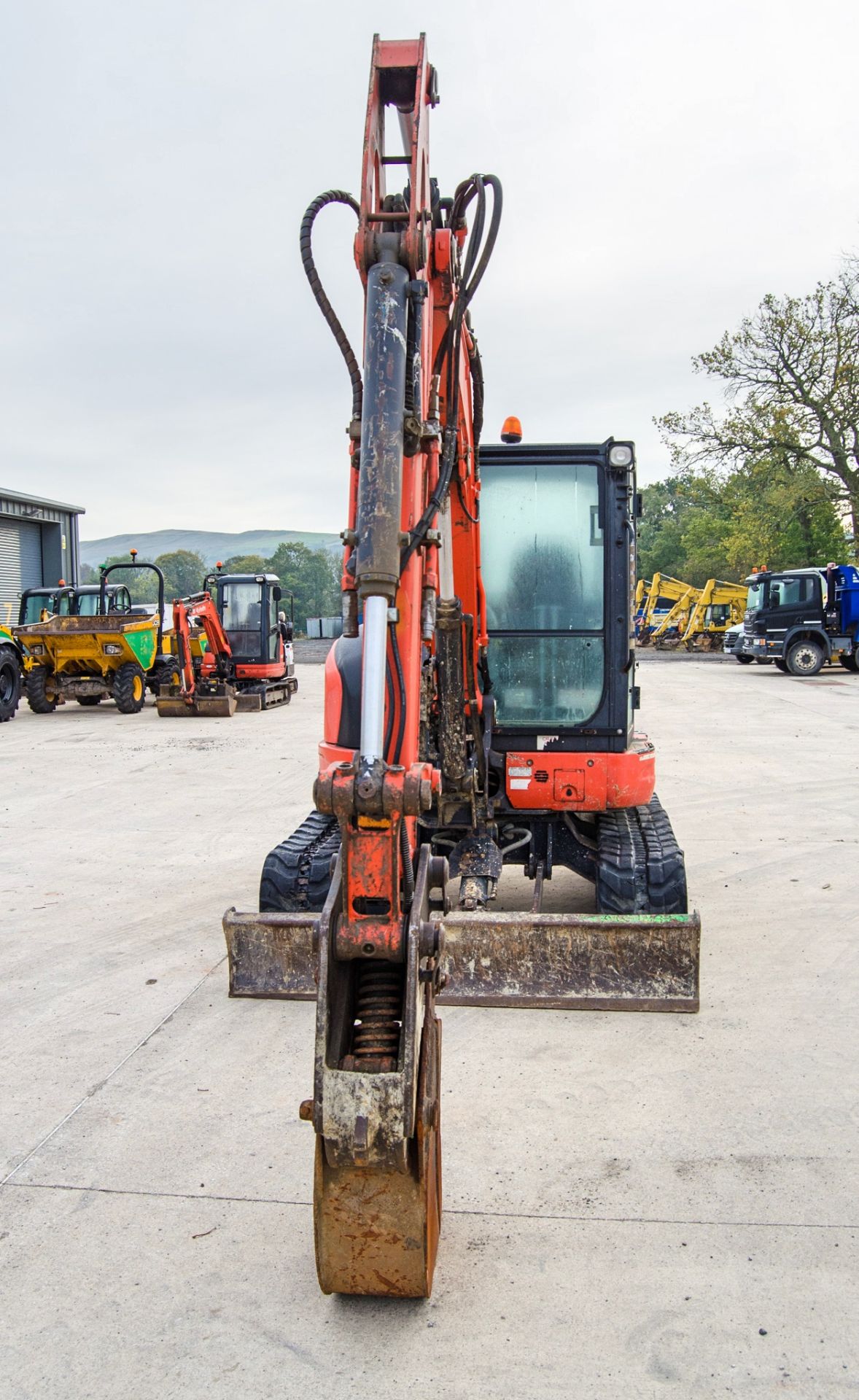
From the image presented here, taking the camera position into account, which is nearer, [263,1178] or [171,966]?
[263,1178]

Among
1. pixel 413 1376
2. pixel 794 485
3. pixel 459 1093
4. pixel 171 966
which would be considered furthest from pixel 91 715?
pixel 794 485

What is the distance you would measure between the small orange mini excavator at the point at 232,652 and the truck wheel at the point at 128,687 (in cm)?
41

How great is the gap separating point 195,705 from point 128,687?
46.6 inches

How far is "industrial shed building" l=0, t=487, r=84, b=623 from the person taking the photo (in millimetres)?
32000

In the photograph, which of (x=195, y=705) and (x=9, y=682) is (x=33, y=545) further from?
(x=195, y=705)

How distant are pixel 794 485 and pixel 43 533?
2372cm

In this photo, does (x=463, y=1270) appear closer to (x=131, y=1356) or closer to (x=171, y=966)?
(x=131, y=1356)

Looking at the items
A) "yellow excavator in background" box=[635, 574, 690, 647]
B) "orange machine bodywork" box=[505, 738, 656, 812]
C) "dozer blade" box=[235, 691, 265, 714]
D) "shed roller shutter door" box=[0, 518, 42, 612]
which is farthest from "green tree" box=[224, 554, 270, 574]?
"orange machine bodywork" box=[505, 738, 656, 812]

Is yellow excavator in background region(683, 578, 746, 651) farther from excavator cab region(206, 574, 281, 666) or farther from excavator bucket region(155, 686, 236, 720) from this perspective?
excavator bucket region(155, 686, 236, 720)

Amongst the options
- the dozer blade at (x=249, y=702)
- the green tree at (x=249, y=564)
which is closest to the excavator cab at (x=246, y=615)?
the dozer blade at (x=249, y=702)

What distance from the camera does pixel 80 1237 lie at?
10.3 feet

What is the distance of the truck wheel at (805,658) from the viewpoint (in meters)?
26.1

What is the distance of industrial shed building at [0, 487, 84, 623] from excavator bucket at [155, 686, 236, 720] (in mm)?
14418

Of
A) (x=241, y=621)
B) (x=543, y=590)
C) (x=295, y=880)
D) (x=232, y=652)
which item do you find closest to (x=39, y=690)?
(x=232, y=652)
